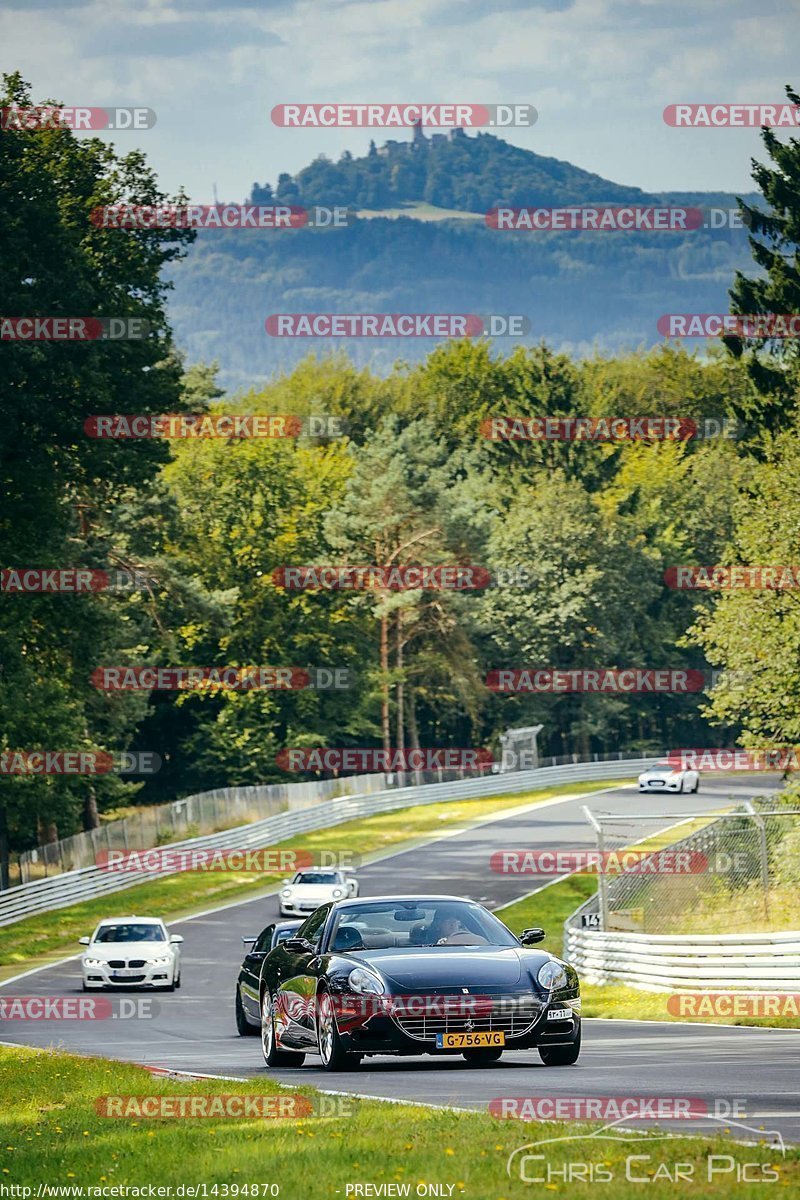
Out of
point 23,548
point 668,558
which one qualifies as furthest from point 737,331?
point 668,558

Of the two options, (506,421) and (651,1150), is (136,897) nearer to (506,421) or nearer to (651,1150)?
(651,1150)

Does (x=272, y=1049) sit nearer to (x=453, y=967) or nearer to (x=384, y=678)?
(x=453, y=967)

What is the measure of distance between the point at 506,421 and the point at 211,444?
80.4ft

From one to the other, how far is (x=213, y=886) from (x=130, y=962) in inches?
806

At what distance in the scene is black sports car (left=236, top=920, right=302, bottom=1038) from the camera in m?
18.4

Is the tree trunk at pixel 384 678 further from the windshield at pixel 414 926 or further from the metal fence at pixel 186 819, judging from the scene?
the windshield at pixel 414 926

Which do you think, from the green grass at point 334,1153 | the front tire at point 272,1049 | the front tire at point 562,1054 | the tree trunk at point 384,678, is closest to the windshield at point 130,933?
the front tire at point 272,1049

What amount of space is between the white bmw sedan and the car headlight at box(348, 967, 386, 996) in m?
16.9

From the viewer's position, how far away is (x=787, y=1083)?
11.8 metres

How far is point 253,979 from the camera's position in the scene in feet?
60.0

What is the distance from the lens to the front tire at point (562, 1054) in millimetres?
13523

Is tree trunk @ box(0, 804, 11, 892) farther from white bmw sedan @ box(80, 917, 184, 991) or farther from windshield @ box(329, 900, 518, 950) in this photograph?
windshield @ box(329, 900, 518, 950)

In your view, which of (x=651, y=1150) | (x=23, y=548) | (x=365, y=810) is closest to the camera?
(x=651, y=1150)

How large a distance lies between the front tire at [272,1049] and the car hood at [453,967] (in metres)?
1.62
